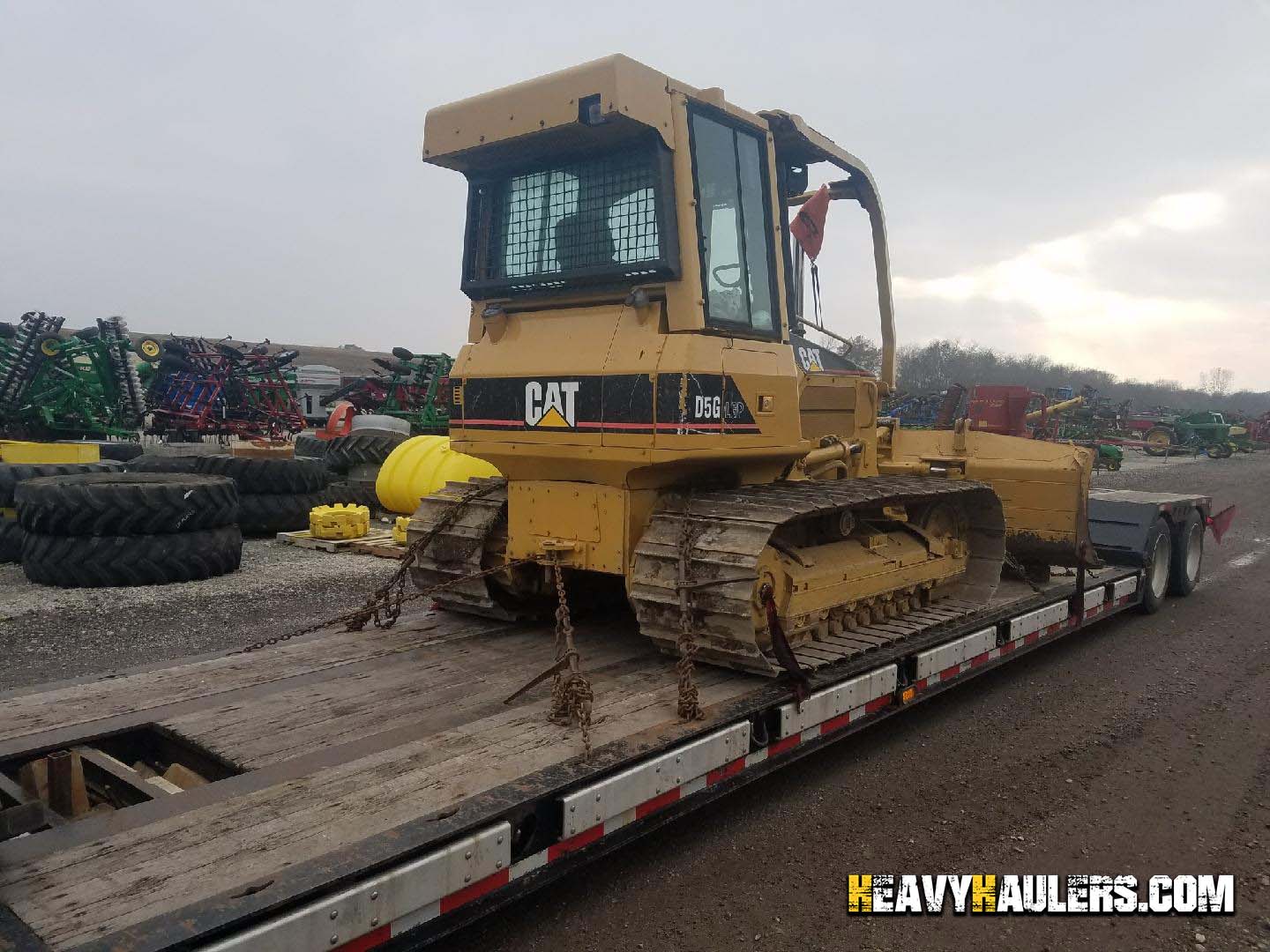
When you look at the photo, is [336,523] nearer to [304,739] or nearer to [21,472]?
[21,472]

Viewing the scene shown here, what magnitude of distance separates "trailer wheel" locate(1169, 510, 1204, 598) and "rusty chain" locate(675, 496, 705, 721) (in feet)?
24.2

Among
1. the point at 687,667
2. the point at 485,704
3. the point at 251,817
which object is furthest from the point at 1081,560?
the point at 251,817

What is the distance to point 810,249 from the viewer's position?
6398 millimetres

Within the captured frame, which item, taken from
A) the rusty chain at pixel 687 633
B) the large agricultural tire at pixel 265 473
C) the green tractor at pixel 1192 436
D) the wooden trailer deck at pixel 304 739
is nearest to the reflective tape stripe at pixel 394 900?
the wooden trailer deck at pixel 304 739

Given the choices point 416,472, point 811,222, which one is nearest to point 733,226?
point 811,222

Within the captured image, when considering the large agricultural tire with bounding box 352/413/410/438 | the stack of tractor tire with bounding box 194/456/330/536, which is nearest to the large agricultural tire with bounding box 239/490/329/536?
the stack of tractor tire with bounding box 194/456/330/536

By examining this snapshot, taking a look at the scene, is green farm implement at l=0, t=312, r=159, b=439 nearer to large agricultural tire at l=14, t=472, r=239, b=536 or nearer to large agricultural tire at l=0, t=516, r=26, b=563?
large agricultural tire at l=0, t=516, r=26, b=563

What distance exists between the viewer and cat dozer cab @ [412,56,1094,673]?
Result: 453 centimetres

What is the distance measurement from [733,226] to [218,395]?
21550 millimetres

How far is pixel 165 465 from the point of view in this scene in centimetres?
1284

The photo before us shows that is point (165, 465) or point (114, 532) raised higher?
point (165, 465)

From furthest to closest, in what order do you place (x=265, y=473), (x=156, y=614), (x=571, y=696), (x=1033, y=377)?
(x=1033, y=377), (x=265, y=473), (x=156, y=614), (x=571, y=696)

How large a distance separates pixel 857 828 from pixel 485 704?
1.82 meters

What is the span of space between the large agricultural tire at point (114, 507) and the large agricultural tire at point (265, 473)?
245cm
